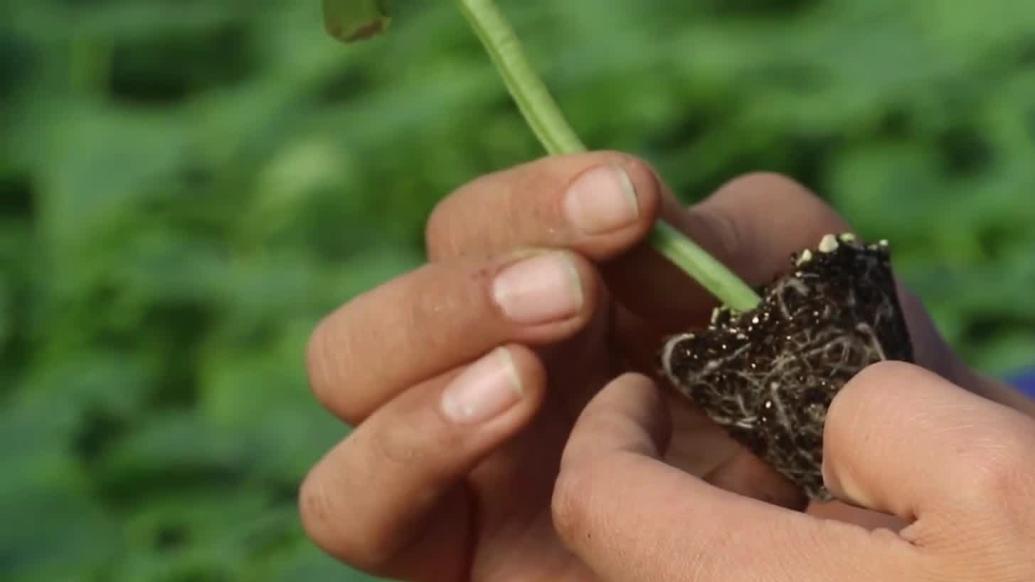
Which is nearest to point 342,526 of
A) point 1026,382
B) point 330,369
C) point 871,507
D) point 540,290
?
point 330,369

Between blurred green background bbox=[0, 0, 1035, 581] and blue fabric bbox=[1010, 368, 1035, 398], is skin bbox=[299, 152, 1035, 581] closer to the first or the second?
blue fabric bbox=[1010, 368, 1035, 398]

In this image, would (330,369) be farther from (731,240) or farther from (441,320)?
(731,240)

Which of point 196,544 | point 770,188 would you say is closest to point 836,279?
Result: point 770,188

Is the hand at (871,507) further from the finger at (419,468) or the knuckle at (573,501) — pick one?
the finger at (419,468)

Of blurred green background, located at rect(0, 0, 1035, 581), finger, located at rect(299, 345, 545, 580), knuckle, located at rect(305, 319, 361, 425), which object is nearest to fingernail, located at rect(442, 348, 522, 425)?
finger, located at rect(299, 345, 545, 580)

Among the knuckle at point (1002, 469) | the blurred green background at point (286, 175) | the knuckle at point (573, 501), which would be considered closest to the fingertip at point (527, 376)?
the knuckle at point (573, 501)

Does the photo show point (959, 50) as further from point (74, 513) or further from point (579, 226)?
point (579, 226)

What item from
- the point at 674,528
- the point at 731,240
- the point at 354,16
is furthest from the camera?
the point at 731,240
